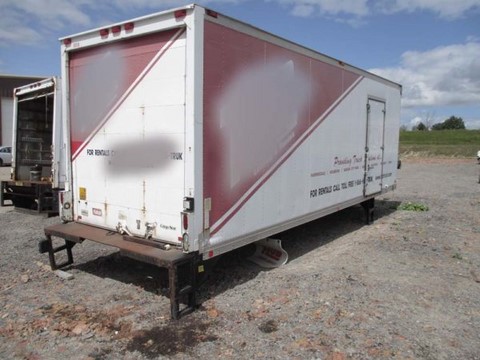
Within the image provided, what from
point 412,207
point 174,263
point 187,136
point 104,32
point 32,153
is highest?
point 104,32

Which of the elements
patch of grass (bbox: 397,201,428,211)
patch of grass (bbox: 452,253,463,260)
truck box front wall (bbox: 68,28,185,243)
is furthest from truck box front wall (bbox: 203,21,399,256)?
patch of grass (bbox: 397,201,428,211)

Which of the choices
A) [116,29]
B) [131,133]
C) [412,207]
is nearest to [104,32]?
[116,29]

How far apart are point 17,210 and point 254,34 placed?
8.20m

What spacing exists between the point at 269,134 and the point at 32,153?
8.16 m

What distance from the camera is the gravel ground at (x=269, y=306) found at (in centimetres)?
396

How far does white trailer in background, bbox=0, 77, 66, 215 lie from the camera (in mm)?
10086

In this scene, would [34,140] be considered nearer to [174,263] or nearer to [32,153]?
[32,153]

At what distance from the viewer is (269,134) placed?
550cm

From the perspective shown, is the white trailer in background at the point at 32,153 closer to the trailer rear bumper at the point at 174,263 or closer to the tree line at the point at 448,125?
the trailer rear bumper at the point at 174,263

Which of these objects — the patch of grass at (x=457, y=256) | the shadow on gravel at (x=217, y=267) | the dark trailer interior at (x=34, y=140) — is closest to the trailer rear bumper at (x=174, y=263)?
the shadow on gravel at (x=217, y=267)

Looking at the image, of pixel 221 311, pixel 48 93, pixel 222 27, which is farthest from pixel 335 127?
pixel 48 93

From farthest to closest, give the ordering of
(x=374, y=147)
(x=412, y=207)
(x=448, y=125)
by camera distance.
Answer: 1. (x=448, y=125)
2. (x=412, y=207)
3. (x=374, y=147)

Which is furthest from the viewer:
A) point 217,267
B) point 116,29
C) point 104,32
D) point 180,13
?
point 217,267

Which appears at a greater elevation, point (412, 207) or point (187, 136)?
point (187, 136)
